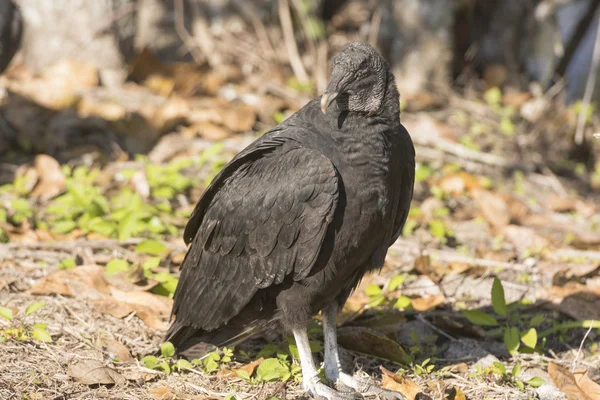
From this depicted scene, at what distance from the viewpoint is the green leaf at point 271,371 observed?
345 centimetres

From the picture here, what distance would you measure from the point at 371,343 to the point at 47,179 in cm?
283

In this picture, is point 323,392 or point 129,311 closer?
point 323,392

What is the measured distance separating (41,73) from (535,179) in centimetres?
434

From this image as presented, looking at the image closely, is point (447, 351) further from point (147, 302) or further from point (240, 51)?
point (240, 51)

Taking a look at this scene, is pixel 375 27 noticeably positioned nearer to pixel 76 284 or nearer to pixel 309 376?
pixel 76 284

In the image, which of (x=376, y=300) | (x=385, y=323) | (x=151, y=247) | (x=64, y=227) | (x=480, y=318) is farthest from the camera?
(x=64, y=227)

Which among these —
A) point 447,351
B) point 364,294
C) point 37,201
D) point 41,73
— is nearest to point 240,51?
point 41,73

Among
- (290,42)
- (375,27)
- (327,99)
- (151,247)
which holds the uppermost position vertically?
(375,27)

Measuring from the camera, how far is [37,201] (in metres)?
5.18

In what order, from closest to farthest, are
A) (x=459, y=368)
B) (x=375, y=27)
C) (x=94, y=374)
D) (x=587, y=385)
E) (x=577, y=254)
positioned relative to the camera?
(x=94, y=374) → (x=587, y=385) → (x=459, y=368) → (x=577, y=254) → (x=375, y=27)

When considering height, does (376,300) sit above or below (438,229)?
below

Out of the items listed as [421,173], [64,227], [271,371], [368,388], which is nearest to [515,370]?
[368,388]

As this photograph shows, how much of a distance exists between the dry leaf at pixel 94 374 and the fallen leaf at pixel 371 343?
46.2 inches

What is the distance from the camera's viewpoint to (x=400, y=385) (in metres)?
3.39
